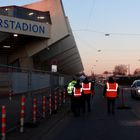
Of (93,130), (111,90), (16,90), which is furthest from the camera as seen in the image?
(111,90)

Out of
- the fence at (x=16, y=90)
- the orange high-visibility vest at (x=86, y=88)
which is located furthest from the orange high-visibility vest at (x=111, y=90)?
the fence at (x=16, y=90)

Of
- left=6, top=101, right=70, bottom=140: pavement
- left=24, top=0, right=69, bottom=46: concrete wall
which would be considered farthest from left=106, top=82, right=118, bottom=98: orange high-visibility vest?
left=24, top=0, right=69, bottom=46: concrete wall

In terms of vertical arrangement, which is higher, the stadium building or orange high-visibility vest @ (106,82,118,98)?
the stadium building

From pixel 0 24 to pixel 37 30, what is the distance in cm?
594

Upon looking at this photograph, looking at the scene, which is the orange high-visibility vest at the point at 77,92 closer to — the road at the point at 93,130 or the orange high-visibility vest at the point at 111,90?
the orange high-visibility vest at the point at 111,90

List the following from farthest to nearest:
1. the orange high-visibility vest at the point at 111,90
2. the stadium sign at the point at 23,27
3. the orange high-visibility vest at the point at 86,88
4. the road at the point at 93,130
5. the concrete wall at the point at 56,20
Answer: the concrete wall at the point at 56,20, the stadium sign at the point at 23,27, the orange high-visibility vest at the point at 86,88, the orange high-visibility vest at the point at 111,90, the road at the point at 93,130

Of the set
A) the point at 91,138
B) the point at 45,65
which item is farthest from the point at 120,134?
the point at 45,65

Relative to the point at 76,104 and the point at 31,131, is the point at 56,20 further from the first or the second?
the point at 31,131

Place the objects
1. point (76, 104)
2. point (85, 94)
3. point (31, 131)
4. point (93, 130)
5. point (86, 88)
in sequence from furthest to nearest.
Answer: point (85, 94)
point (86, 88)
point (76, 104)
point (93, 130)
point (31, 131)

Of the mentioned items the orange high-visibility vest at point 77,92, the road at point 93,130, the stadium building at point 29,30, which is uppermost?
the stadium building at point 29,30

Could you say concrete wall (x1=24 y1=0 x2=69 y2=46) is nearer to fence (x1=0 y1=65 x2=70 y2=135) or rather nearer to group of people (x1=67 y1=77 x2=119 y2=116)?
group of people (x1=67 y1=77 x2=119 y2=116)

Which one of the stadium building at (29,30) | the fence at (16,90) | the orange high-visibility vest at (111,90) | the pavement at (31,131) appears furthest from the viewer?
the stadium building at (29,30)

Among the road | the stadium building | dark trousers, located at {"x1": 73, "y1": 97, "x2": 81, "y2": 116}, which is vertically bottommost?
the road

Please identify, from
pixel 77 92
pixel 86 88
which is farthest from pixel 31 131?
pixel 86 88
